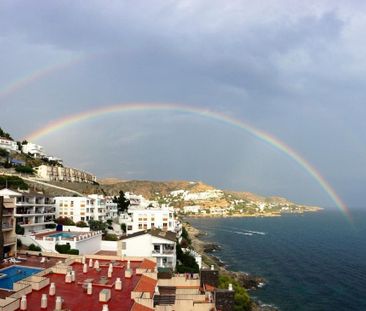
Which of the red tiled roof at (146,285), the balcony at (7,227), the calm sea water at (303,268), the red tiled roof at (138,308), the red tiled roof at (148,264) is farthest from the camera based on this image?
the calm sea water at (303,268)

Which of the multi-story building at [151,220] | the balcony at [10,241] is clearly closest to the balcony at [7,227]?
the balcony at [10,241]

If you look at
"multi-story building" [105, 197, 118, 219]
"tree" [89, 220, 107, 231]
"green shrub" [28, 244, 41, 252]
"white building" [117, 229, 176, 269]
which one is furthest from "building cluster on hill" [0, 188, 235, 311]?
"tree" [89, 220, 107, 231]

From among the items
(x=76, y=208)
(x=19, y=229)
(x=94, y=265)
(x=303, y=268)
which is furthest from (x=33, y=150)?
(x=94, y=265)

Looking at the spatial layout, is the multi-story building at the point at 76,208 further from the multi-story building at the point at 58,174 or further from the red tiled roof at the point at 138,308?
the red tiled roof at the point at 138,308

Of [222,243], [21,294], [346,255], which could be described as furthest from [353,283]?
[21,294]

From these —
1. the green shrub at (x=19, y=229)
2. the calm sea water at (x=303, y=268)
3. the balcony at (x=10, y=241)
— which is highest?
the green shrub at (x=19, y=229)

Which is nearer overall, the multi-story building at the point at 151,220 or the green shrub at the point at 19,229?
the green shrub at the point at 19,229

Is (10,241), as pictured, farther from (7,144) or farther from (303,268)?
(7,144)

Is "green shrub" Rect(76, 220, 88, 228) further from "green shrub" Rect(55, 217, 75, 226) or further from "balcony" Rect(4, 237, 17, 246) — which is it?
"balcony" Rect(4, 237, 17, 246)
